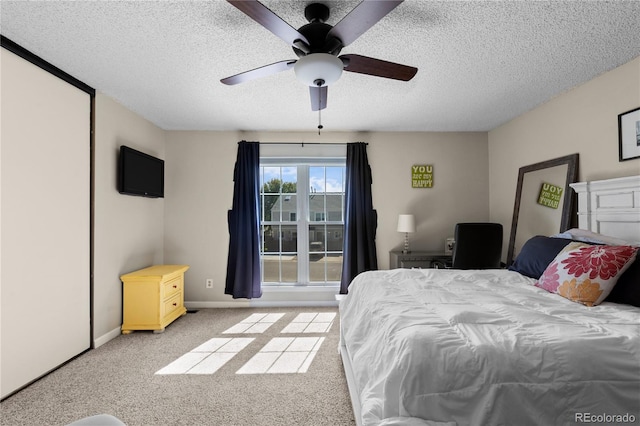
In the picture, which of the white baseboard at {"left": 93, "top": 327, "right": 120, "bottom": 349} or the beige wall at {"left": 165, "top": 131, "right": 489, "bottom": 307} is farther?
the beige wall at {"left": 165, "top": 131, "right": 489, "bottom": 307}

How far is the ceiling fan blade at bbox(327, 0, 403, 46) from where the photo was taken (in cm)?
133

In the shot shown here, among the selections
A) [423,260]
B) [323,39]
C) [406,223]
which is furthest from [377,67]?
[423,260]

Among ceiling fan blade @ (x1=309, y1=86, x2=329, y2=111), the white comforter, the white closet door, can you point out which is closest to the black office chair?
the white comforter

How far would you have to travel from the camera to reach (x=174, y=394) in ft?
6.93

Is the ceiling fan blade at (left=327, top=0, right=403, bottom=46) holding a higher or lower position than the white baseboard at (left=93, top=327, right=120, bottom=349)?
higher

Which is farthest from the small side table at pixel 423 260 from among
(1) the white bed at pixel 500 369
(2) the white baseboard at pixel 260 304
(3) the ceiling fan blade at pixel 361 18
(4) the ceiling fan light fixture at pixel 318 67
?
(3) the ceiling fan blade at pixel 361 18

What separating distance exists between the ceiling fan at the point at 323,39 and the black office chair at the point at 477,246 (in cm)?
195

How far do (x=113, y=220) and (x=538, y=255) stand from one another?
3.94 meters

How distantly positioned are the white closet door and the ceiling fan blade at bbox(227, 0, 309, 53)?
1949 millimetres

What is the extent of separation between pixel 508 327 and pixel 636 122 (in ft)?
7.38

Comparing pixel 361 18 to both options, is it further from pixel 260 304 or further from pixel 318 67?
pixel 260 304

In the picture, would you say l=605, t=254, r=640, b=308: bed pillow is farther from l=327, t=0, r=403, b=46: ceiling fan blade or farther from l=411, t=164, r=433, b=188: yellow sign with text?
l=411, t=164, r=433, b=188: yellow sign with text

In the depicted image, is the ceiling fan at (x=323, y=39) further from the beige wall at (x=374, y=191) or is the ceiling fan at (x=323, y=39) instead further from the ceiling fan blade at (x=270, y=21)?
the beige wall at (x=374, y=191)

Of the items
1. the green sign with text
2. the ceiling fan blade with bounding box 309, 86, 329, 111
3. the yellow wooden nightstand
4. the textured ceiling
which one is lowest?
the yellow wooden nightstand
